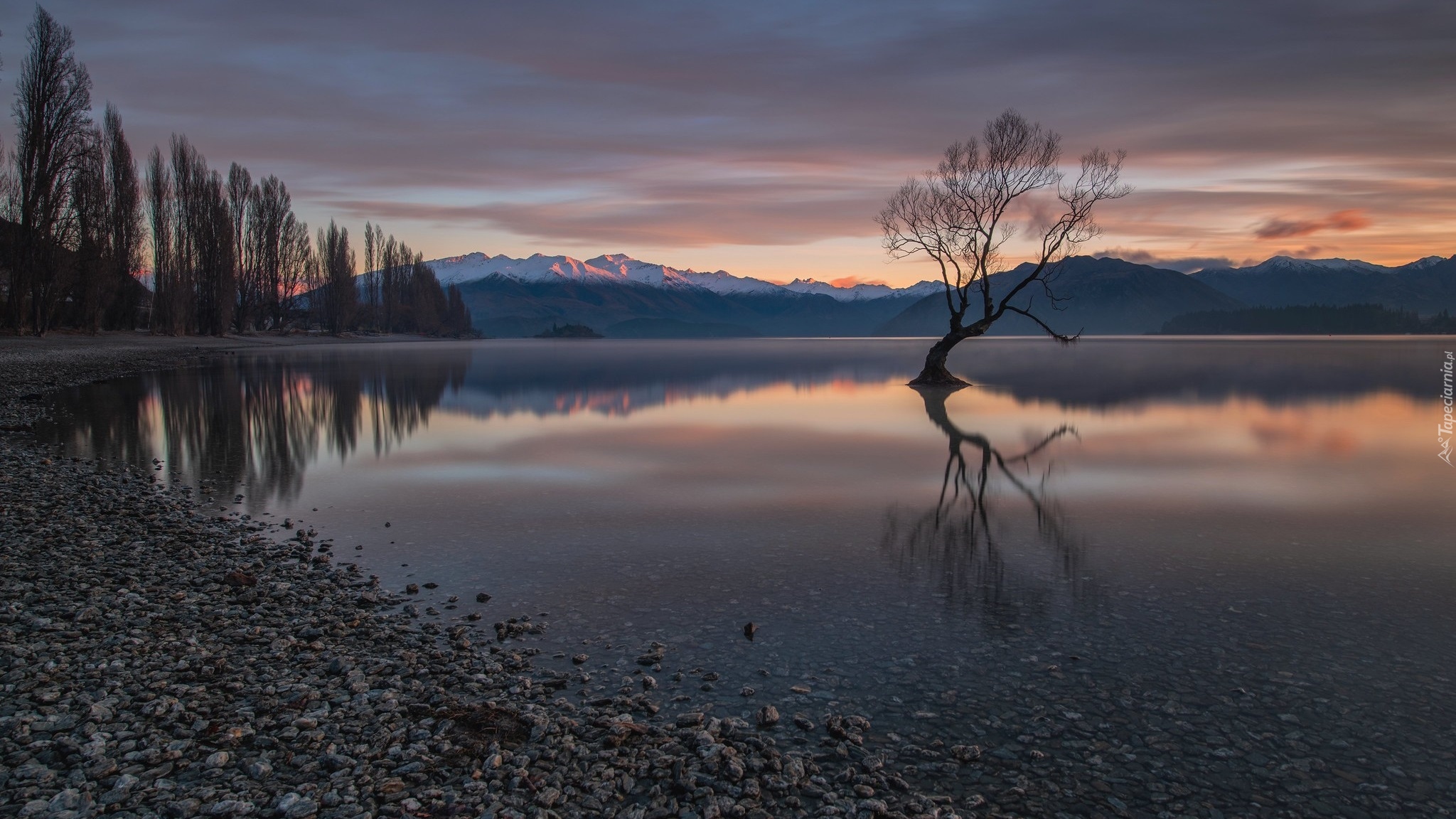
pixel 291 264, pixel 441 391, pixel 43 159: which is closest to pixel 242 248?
pixel 291 264

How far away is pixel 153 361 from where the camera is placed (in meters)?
48.2

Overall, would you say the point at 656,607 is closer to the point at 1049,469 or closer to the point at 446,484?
the point at 446,484

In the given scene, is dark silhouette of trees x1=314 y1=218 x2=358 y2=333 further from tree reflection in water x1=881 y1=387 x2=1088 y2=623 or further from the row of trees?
tree reflection in water x1=881 y1=387 x2=1088 y2=623

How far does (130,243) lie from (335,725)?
77.9m

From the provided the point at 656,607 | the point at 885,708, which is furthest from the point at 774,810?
the point at 656,607

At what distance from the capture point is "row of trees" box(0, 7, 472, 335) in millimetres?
50188

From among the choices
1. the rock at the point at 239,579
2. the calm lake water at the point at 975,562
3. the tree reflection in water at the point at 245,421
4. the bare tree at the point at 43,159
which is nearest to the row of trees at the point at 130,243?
the bare tree at the point at 43,159

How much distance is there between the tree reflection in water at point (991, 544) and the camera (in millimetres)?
7828

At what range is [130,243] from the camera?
6612 cm

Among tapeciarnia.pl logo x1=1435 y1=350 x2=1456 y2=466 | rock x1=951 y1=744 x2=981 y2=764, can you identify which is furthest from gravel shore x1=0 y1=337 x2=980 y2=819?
tapeciarnia.pl logo x1=1435 y1=350 x2=1456 y2=466

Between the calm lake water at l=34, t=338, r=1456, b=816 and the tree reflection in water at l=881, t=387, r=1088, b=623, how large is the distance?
53mm

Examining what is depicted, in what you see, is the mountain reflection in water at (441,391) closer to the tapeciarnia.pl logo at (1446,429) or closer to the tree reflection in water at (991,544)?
the tapeciarnia.pl logo at (1446,429)

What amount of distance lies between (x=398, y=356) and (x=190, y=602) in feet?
220

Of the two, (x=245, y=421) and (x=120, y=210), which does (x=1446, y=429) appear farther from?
(x=120, y=210)
